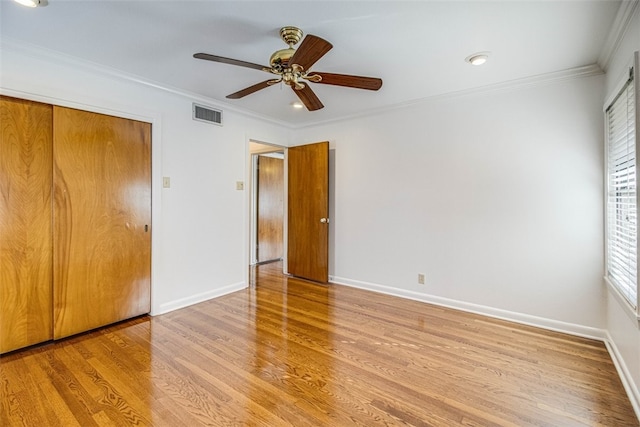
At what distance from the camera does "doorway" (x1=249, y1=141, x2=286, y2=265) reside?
5.86 metres

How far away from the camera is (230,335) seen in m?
2.76

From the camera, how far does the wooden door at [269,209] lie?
592 centimetres

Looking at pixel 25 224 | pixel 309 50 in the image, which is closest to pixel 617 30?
pixel 309 50

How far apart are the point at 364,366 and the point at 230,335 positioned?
1234mm

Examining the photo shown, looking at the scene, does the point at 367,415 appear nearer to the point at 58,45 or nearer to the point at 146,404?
the point at 146,404

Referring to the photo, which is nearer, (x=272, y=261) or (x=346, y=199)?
(x=346, y=199)

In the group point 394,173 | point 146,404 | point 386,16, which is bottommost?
point 146,404

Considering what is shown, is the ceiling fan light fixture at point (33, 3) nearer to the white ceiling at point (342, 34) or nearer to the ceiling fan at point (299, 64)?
the white ceiling at point (342, 34)

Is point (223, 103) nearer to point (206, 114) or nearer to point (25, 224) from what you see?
point (206, 114)

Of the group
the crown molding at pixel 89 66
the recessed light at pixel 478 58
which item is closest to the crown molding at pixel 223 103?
the crown molding at pixel 89 66

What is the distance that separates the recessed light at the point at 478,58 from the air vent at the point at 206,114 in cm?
273

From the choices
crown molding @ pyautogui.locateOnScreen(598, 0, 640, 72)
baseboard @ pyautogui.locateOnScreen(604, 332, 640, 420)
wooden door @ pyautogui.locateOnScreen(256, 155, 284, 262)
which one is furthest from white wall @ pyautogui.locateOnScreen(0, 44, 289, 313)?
baseboard @ pyautogui.locateOnScreen(604, 332, 640, 420)

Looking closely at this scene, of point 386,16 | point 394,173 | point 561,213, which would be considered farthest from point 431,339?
point 386,16

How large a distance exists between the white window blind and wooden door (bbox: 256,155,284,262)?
485cm
